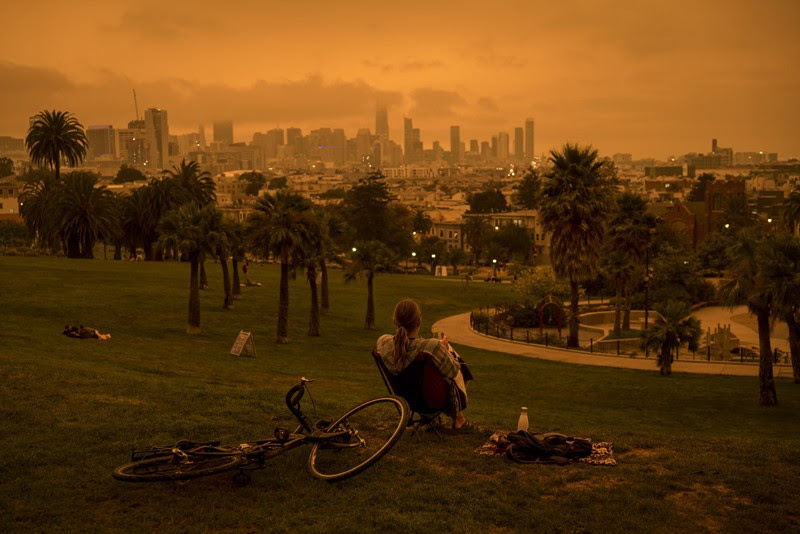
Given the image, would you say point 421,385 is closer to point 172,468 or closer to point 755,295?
point 172,468

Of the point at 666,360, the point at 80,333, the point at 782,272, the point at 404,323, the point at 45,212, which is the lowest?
the point at 666,360

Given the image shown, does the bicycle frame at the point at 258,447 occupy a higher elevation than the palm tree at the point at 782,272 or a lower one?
lower

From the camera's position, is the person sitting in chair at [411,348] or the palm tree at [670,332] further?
the palm tree at [670,332]

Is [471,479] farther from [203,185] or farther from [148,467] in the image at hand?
[203,185]

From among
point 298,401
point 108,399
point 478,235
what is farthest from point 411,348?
point 478,235

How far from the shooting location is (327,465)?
32.3 ft

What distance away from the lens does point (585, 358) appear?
3862 cm

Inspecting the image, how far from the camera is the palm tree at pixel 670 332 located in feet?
104

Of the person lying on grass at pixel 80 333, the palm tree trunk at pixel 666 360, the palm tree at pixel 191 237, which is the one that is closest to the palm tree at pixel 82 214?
the palm tree at pixel 191 237

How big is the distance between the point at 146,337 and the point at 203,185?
51953 mm

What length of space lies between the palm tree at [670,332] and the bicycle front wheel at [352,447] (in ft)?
75.2

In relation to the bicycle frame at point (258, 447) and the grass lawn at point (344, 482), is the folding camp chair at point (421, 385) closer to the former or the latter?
the grass lawn at point (344, 482)

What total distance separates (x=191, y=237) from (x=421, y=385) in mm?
25311

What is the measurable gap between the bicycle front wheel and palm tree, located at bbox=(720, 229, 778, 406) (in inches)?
735
